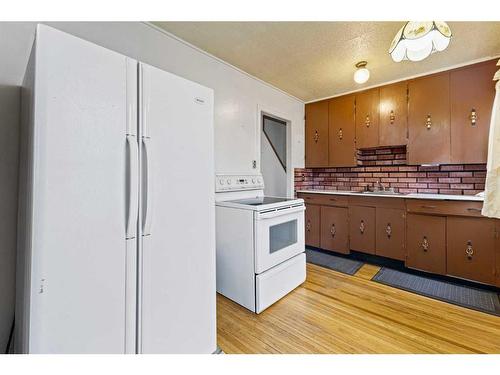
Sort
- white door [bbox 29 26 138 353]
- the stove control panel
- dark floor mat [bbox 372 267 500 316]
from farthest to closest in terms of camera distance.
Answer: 1. the stove control panel
2. dark floor mat [bbox 372 267 500 316]
3. white door [bbox 29 26 138 353]

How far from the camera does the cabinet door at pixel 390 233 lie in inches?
104

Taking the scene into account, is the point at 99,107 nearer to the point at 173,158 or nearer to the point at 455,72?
the point at 173,158

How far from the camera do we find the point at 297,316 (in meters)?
1.83

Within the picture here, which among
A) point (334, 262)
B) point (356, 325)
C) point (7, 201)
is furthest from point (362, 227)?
point (7, 201)

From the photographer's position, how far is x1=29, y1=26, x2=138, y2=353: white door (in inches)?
32.3

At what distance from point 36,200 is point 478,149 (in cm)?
348

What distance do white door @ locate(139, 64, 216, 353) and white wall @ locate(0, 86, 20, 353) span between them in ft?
2.60

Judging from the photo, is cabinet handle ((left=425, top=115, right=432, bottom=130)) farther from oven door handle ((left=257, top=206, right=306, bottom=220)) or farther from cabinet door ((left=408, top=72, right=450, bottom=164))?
oven door handle ((left=257, top=206, right=306, bottom=220))

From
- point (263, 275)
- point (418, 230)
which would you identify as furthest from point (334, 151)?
point (263, 275)

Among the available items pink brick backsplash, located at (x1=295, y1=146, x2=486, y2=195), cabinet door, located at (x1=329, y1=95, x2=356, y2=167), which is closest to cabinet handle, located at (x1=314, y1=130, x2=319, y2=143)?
cabinet door, located at (x1=329, y1=95, x2=356, y2=167)

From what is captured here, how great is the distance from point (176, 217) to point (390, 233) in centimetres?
257

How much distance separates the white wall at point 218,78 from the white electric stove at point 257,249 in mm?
470

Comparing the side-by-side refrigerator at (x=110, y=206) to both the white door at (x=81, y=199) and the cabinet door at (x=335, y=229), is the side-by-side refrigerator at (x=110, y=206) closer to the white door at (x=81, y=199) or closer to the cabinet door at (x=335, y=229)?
the white door at (x=81, y=199)
